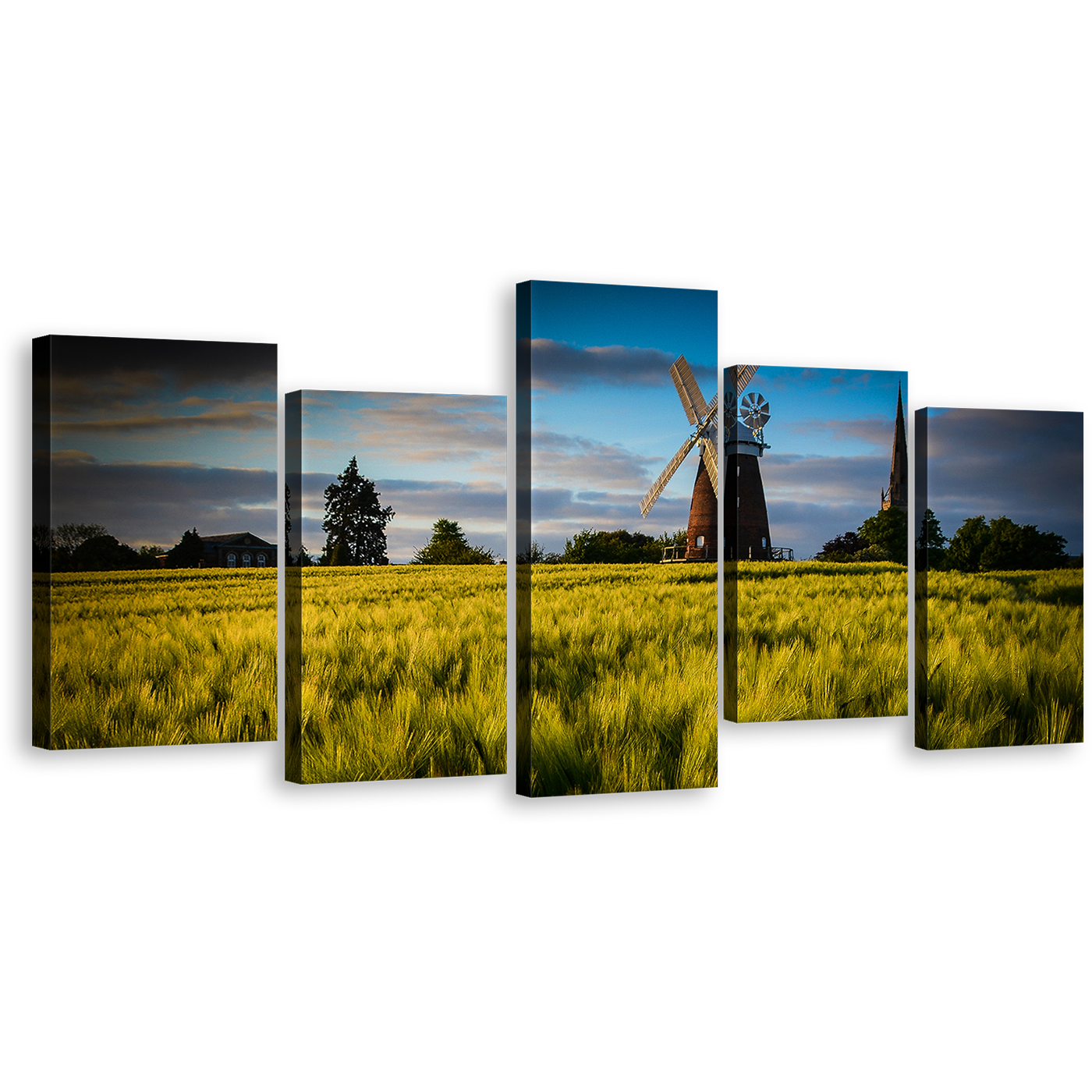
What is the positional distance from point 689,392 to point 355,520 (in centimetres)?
208

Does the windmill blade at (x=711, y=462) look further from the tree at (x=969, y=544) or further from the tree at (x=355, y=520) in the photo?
the tree at (x=969, y=544)

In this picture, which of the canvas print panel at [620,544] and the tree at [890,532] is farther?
the tree at [890,532]

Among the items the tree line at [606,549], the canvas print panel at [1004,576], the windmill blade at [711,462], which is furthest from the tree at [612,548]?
the canvas print panel at [1004,576]

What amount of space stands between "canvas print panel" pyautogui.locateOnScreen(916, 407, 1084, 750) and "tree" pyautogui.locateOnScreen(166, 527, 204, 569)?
4.91 meters

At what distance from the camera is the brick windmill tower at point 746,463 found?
820cm

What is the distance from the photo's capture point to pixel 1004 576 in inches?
343

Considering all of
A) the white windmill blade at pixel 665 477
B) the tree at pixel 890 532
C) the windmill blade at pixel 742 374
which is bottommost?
the tree at pixel 890 532

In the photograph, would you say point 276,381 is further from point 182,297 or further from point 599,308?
point 599,308

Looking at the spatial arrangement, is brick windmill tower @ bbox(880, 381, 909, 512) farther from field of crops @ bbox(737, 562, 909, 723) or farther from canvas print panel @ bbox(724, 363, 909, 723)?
field of crops @ bbox(737, 562, 909, 723)

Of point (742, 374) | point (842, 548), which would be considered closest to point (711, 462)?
point (742, 374)

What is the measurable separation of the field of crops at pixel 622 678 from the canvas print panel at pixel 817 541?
49.0 inches

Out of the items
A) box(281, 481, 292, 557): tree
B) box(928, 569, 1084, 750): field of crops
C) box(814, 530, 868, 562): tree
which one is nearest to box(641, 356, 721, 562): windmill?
box(814, 530, 868, 562): tree

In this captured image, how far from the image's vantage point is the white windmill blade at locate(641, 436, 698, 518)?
696cm

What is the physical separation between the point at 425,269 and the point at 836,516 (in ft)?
10.6
